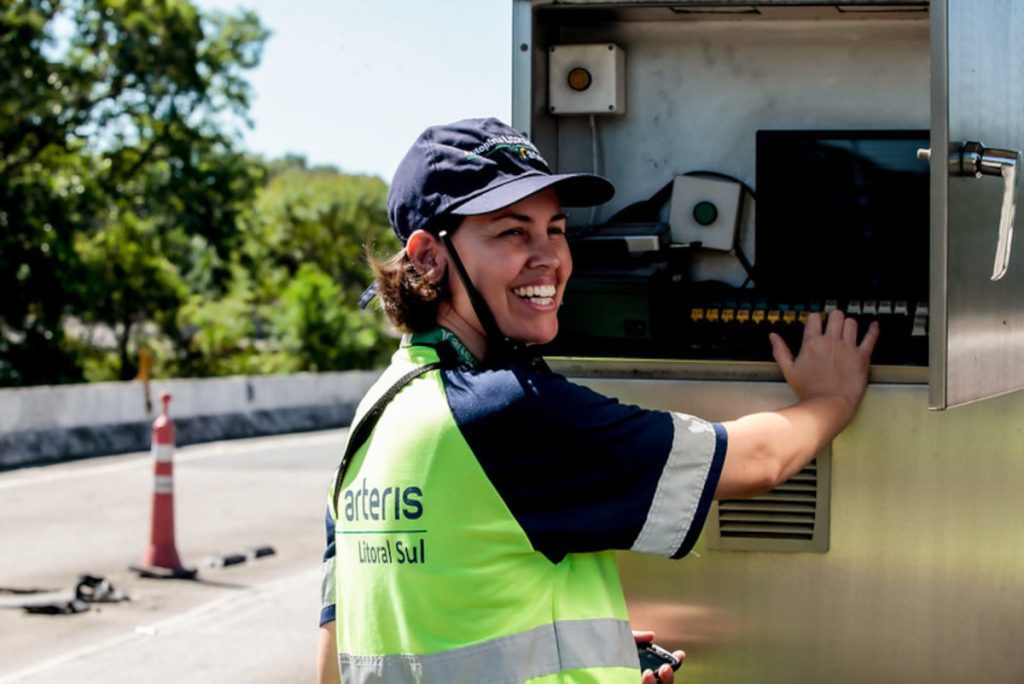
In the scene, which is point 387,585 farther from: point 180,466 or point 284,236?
point 284,236

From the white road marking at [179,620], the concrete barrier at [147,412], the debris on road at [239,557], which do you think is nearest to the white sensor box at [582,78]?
the white road marking at [179,620]

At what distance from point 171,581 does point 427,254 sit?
25.2 feet

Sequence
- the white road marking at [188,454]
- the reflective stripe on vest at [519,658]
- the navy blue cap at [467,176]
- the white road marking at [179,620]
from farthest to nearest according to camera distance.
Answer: the white road marking at [188,454] → the white road marking at [179,620] → the navy blue cap at [467,176] → the reflective stripe on vest at [519,658]

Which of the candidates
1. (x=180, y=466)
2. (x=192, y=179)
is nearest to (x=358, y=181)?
(x=192, y=179)

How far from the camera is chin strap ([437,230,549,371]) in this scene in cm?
248

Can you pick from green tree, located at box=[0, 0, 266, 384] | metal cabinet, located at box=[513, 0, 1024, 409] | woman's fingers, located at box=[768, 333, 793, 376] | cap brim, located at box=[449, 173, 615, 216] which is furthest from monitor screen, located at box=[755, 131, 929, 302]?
green tree, located at box=[0, 0, 266, 384]

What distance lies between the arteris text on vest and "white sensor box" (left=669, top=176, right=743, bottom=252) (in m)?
1.65

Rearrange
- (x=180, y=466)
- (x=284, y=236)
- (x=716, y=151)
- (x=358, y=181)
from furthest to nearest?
(x=358, y=181), (x=284, y=236), (x=180, y=466), (x=716, y=151)

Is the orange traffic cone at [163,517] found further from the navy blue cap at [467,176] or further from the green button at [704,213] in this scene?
the navy blue cap at [467,176]

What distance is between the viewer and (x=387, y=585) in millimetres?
2361

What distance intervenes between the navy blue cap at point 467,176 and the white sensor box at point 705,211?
1281 millimetres

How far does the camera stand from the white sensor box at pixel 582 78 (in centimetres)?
372

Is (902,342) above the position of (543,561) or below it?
above

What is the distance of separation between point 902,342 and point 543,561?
1.12 meters
